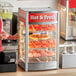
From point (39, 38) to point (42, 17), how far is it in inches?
19.5

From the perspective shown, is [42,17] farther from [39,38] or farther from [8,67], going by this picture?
[8,67]

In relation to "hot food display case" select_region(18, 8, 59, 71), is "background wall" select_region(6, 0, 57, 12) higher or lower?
higher

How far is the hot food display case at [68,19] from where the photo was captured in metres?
10.8

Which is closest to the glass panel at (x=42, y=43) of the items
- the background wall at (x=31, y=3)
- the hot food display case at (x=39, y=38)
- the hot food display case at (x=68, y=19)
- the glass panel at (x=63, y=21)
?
the hot food display case at (x=39, y=38)

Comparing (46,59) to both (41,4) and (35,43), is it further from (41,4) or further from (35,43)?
(41,4)

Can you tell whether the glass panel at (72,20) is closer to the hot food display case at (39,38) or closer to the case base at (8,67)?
the hot food display case at (39,38)

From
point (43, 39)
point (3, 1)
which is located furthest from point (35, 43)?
point (3, 1)

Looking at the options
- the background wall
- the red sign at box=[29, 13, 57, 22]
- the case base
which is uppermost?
the background wall

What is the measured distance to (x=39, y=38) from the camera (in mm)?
8133

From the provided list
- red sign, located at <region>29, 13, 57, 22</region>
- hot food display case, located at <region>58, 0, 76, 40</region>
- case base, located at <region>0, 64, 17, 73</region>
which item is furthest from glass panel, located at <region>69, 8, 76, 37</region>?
case base, located at <region>0, 64, 17, 73</region>

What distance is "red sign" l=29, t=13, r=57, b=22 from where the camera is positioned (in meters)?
7.88

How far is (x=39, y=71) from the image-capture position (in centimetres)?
808

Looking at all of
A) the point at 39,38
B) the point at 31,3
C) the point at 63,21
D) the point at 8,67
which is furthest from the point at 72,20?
the point at 8,67

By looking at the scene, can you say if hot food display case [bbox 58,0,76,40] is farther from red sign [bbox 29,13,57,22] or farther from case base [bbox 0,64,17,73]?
case base [bbox 0,64,17,73]
